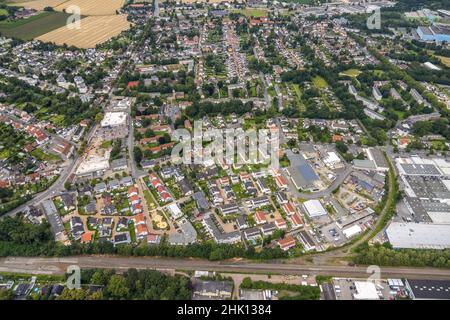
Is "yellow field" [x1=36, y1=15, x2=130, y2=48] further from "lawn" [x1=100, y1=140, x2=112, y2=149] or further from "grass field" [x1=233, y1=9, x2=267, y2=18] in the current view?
"lawn" [x1=100, y1=140, x2=112, y2=149]

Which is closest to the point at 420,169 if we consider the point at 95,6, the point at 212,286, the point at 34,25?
the point at 212,286

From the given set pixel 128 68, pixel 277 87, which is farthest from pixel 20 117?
pixel 277 87

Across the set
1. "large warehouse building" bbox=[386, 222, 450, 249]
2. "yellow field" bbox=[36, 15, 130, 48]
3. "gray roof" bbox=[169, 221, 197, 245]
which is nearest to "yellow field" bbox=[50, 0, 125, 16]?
"yellow field" bbox=[36, 15, 130, 48]

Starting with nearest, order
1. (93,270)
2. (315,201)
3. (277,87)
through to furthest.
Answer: (93,270) → (315,201) → (277,87)

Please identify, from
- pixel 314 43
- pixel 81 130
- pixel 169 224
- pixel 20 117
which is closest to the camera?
pixel 169 224

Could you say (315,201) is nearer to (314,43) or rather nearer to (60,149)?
(60,149)

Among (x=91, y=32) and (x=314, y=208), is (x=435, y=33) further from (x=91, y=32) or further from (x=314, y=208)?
(x=91, y=32)
